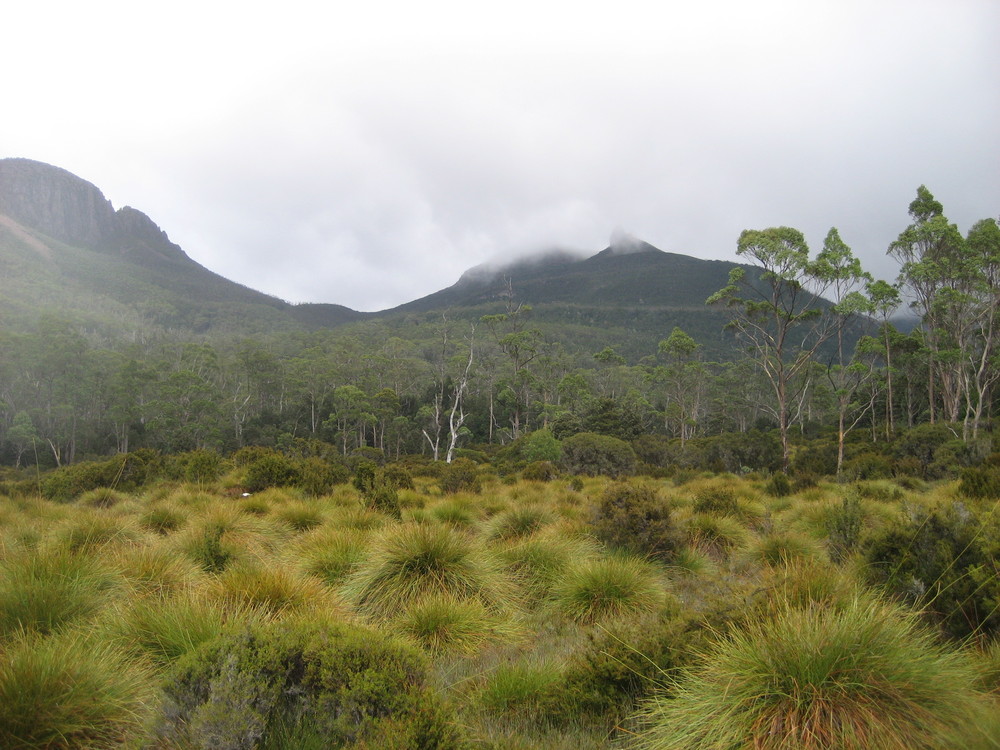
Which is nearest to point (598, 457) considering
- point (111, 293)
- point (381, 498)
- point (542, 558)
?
point (381, 498)

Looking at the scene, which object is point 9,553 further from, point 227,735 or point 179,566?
point 227,735

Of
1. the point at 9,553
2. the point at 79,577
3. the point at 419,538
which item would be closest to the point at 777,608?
the point at 419,538

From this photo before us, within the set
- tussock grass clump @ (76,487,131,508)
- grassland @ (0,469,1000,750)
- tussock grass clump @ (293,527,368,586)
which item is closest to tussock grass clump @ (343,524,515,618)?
grassland @ (0,469,1000,750)

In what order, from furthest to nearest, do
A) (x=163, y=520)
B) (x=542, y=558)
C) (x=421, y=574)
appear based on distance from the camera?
(x=163, y=520) → (x=542, y=558) → (x=421, y=574)

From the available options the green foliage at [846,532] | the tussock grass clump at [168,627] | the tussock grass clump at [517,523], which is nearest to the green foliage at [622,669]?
the tussock grass clump at [168,627]

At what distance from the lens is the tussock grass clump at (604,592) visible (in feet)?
16.3

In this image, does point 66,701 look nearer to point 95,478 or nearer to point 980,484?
point 980,484

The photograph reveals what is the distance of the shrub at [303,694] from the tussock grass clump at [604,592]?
268 cm

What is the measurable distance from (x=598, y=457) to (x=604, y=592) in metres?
20.6

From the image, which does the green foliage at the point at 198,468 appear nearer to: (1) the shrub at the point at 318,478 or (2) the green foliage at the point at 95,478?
(2) the green foliage at the point at 95,478

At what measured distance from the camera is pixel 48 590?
388 cm

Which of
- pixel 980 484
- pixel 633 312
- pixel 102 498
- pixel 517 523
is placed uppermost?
pixel 633 312

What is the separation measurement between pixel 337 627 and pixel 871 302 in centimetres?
3086

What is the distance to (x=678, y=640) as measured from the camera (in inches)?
136
